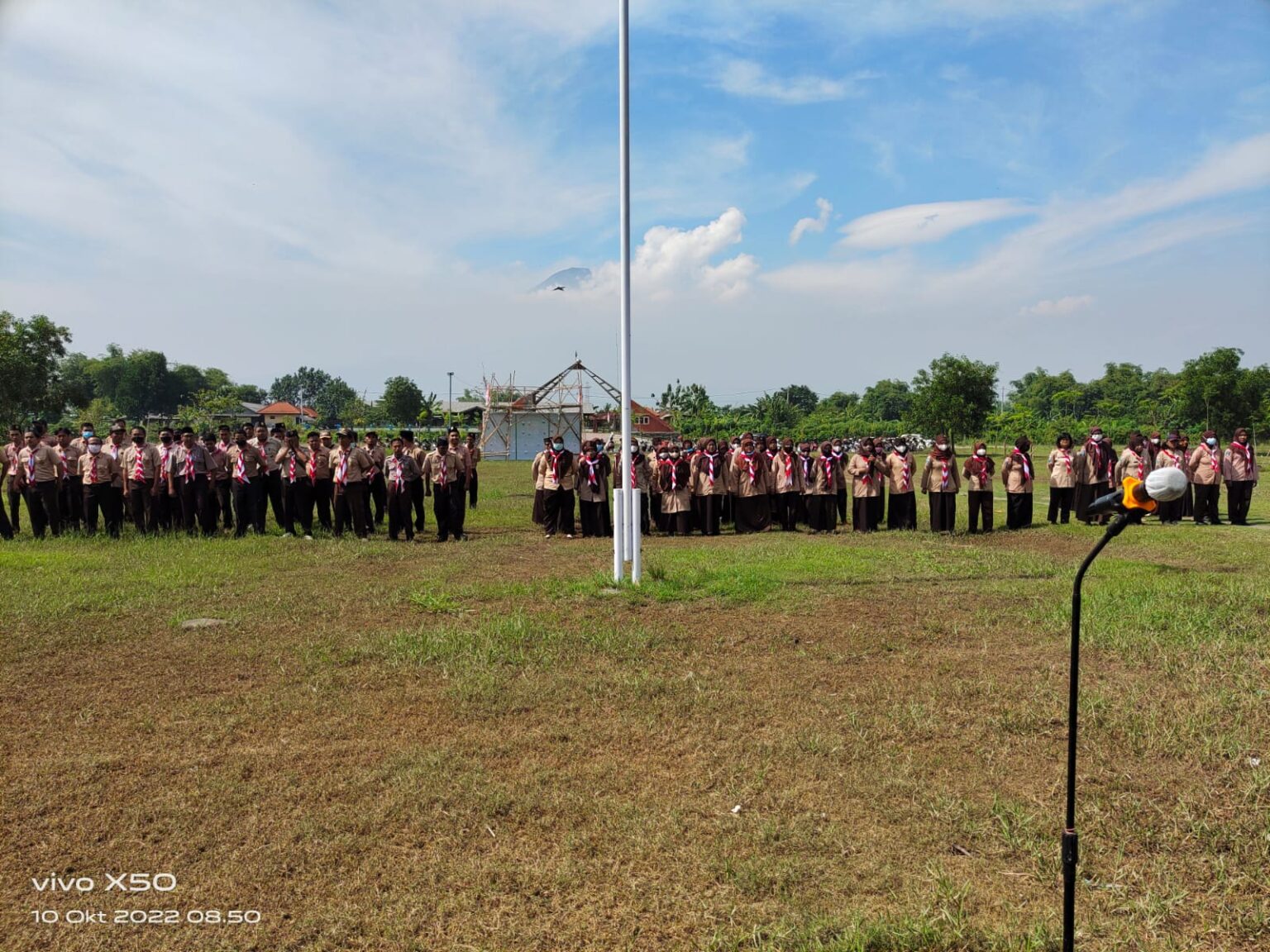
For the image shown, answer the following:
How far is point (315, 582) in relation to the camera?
394 inches

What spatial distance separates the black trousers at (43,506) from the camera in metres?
13.4

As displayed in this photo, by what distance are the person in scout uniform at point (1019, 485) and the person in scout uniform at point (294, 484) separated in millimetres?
11801

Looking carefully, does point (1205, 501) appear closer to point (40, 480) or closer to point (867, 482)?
point (867, 482)

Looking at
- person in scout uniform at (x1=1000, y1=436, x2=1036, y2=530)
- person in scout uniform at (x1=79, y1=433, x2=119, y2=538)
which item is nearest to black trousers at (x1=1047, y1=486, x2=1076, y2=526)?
person in scout uniform at (x1=1000, y1=436, x2=1036, y2=530)

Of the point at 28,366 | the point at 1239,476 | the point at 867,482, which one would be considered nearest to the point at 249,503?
the point at 867,482

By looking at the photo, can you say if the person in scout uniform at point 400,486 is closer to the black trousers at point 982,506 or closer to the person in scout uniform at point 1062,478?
the black trousers at point 982,506

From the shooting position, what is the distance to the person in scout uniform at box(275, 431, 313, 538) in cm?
1398

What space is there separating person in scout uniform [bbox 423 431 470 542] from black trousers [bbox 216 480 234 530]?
3217 mm

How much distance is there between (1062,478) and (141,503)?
1566 cm

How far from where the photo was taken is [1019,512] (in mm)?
15266

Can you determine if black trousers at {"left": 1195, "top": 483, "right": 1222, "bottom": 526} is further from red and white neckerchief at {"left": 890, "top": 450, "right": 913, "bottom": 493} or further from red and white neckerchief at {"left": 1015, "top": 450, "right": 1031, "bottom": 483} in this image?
red and white neckerchief at {"left": 890, "top": 450, "right": 913, "bottom": 493}

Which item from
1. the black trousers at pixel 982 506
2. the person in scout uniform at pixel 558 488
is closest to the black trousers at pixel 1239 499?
the black trousers at pixel 982 506

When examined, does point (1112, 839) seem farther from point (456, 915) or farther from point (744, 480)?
point (744, 480)

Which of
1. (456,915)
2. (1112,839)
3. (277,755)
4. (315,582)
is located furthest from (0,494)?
(1112,839)
